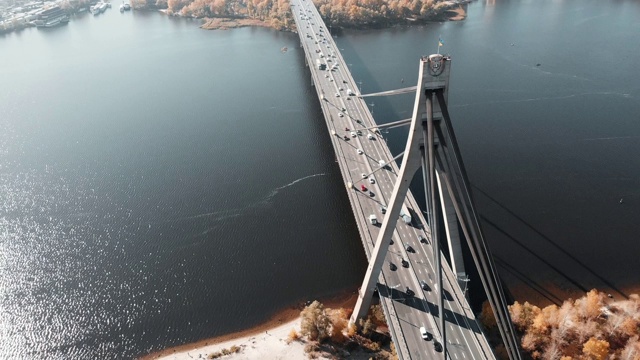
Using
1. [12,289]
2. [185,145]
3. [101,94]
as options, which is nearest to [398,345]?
[12,289]

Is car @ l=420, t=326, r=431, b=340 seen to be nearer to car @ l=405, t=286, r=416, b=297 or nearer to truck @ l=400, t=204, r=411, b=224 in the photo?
car @ l=405, t=286, r=416, b=297

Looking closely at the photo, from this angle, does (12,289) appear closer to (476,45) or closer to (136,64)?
(136,64)

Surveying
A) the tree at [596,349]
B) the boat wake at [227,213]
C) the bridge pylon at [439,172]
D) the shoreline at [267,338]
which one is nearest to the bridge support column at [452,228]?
the bridge pylon at [439,172]

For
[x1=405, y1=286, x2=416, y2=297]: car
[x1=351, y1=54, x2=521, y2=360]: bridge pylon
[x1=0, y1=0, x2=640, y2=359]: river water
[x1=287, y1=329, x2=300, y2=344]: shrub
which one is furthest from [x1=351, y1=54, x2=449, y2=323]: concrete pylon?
[x1=0, y1=0, x2=640, y2=359]: river water

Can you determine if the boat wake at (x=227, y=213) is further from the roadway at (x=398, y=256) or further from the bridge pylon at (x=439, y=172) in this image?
the bridge pylon at (x=439, y=172)

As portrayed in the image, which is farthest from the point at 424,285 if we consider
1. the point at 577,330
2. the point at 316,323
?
the point at 577,330
